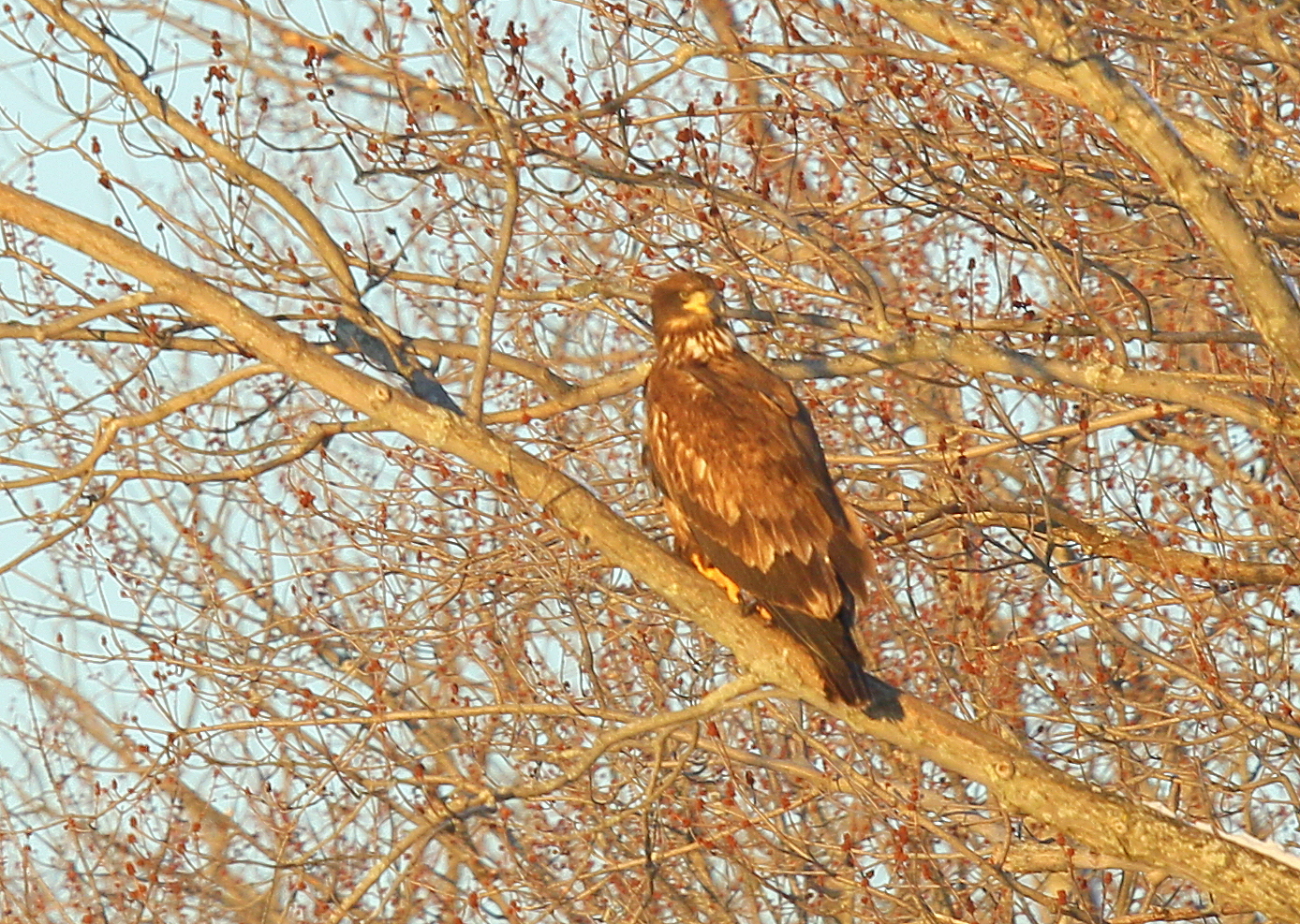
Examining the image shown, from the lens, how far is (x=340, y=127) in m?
7.03

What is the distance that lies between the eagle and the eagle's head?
16 millimetres

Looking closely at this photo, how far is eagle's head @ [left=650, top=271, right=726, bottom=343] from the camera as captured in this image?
6363mm

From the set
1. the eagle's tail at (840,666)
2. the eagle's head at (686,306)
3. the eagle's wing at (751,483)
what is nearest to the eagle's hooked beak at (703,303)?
the eagle's head at (686,306)

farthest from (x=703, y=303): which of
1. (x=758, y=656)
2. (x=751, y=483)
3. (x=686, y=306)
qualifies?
(x=758, y=656)

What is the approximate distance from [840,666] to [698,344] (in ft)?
5.64

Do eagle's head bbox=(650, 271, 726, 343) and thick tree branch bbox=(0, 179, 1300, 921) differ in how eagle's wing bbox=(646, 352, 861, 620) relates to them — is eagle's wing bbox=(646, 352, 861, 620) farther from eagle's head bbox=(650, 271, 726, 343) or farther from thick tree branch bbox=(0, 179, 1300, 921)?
thick tree branch bbox=(0, 179, 1300, 921)

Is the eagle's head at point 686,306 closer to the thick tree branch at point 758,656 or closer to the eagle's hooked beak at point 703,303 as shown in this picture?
the eagle's hooked beak at point 703,303

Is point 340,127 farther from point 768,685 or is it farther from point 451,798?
point 768,685

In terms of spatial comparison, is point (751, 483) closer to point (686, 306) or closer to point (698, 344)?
point (698, 344)

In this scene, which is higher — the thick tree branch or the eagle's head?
the eagle's head

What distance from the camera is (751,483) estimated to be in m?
5.70

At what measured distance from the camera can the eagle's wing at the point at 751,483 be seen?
5465 millimetres

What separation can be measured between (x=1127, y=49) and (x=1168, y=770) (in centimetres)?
263

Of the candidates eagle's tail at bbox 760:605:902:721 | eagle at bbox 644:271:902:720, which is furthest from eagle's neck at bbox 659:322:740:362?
eagle's tail at bbox 760:605:902:721
